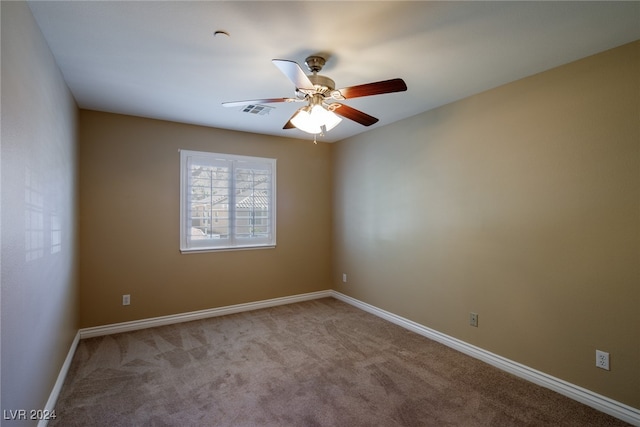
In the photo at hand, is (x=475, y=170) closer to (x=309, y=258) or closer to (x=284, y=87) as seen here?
(x=284, y=87)

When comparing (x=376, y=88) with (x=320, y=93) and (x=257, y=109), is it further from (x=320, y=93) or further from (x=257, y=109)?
(x=257, y=109)

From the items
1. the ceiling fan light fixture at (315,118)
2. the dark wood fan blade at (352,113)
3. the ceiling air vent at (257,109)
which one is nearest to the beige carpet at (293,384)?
the ceiling fan light fixture at (315,118)

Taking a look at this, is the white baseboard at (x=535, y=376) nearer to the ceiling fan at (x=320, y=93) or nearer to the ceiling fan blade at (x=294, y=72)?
the ceiling fan at (x=320, y=93)

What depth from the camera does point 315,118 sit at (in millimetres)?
2193

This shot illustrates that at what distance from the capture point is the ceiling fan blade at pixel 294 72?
171 centimetres

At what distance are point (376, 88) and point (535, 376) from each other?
257 cm

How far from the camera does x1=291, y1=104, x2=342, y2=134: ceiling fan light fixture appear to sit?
2162mm

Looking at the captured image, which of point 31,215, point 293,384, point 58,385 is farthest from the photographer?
point 293,384

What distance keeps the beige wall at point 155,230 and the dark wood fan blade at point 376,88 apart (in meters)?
2.56

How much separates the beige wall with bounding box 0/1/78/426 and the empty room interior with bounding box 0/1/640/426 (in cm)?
2

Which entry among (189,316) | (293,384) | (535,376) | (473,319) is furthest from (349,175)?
(535,376)

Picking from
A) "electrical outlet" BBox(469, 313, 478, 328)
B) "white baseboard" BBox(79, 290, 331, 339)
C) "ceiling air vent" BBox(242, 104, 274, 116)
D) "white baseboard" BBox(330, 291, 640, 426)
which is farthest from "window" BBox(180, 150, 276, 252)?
"electrical outlet" BBox(469, 313, 478, 328)

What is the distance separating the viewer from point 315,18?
6.00 feet

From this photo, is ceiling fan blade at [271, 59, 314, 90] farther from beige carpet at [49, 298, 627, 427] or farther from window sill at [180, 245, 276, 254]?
window sill at [180, 245, 276, 254]
